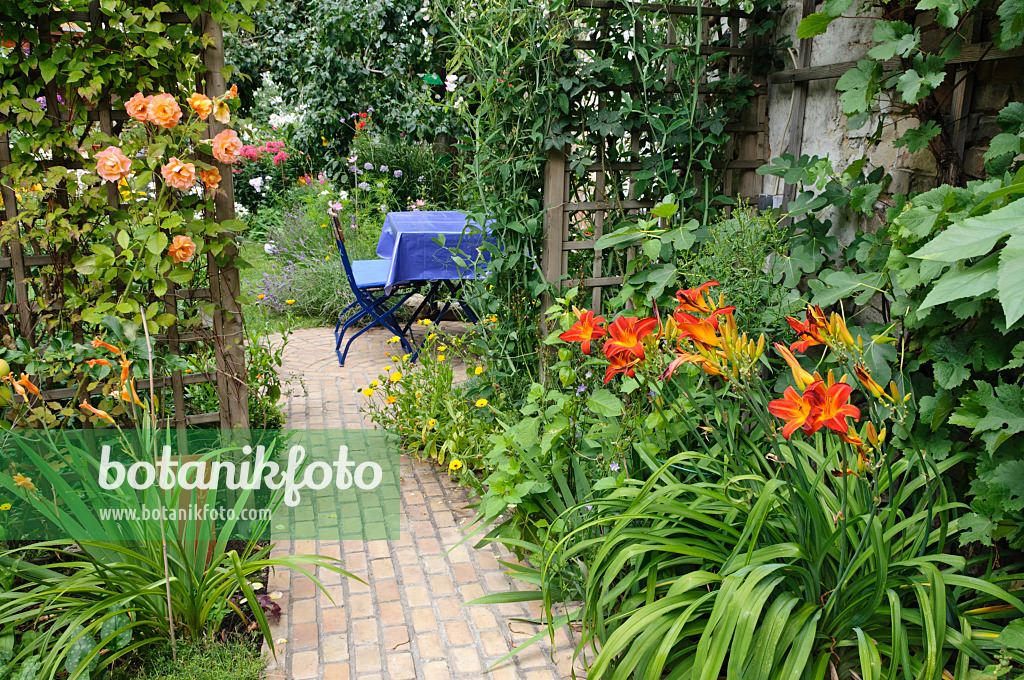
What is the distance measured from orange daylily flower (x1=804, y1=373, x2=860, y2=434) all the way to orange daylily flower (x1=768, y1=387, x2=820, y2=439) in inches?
0.6

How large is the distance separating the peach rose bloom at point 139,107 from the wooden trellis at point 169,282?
7.1 inches

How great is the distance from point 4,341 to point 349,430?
1684 mm

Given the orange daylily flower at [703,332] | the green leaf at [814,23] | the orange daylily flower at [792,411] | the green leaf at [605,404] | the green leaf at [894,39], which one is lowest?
the green leaf at [605,404]

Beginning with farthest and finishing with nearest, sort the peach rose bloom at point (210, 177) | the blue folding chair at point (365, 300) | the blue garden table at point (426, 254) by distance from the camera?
the blue folding chair at point (365, 300)
the blue garden table at point (426, 254)
the peach rose bloom at point (210, 177)

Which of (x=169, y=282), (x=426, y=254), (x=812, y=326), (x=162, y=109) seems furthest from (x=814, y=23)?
(x=426, y=254)

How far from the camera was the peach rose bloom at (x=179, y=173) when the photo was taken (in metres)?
2.09

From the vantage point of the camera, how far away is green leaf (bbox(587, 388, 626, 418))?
7.31ft

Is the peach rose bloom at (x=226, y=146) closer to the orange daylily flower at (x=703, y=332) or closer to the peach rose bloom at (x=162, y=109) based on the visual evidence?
the peach rose bloom at (x=162, y=109)

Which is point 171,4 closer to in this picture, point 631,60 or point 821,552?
point 631,60

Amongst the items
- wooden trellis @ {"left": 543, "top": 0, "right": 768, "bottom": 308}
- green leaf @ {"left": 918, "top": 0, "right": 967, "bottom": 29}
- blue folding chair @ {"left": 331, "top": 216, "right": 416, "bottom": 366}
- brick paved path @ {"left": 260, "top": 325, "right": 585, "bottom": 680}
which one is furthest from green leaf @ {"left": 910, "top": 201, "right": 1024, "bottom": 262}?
blue folding chair @ {"left": 331, "top": 216, "right": 416, "bottom": 366}

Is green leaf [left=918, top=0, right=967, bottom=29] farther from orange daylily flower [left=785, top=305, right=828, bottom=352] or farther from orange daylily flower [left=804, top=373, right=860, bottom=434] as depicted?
orange daylily flower [left=804, top=373, right=860, bottom=434]

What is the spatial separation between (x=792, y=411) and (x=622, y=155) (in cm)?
193

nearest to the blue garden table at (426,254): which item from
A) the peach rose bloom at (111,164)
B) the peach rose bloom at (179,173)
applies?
the peach rose bloom at (179,173)

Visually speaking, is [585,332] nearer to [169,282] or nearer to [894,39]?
[894,39]
